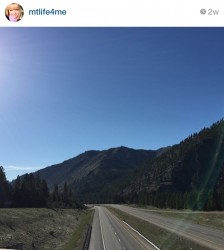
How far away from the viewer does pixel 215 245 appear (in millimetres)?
44531
